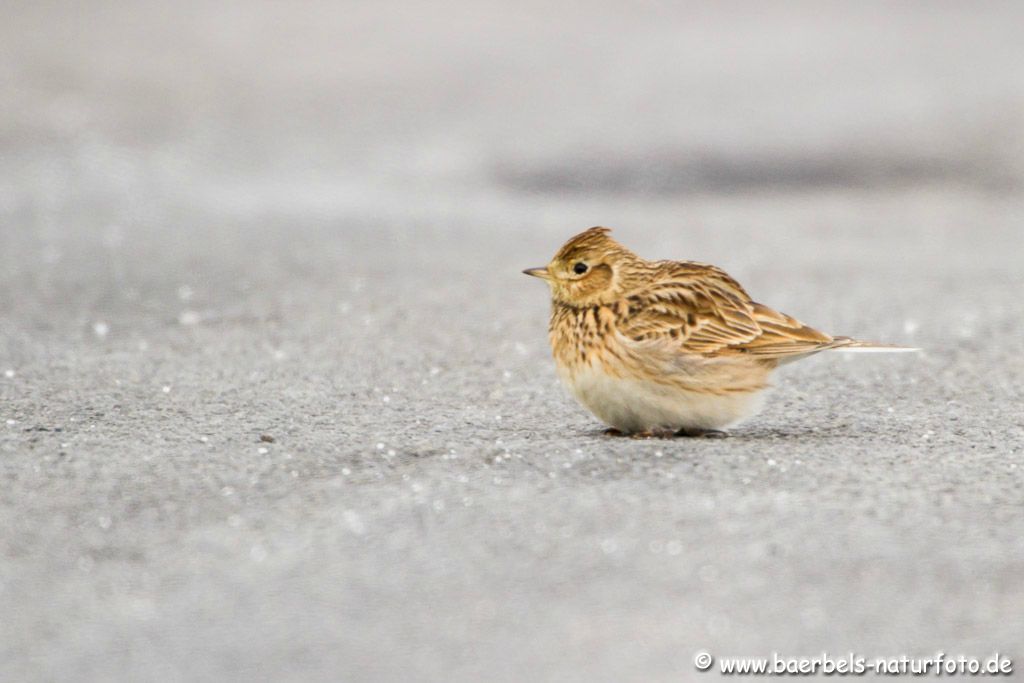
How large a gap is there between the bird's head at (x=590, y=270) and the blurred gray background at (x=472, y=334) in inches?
19.2

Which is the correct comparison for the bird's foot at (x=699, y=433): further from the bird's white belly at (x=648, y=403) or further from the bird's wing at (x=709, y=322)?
the bird's wing at (x=709, y=322)

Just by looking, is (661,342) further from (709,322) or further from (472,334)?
(472,334)

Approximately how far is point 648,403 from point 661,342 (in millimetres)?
215

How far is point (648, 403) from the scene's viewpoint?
527cm

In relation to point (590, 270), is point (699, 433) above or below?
below

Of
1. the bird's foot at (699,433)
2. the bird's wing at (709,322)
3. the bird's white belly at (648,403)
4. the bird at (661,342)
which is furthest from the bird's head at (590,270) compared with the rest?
A: the bird's foot at (699,433)

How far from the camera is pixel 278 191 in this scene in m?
10.7

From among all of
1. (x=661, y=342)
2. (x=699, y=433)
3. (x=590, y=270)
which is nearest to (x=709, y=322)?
(x=661, y=342)

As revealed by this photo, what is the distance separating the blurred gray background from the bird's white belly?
119 millimetres

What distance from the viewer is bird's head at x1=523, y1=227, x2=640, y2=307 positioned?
18.6 feet

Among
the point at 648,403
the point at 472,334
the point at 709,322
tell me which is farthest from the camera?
the point at 472,334

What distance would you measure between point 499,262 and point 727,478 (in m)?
4.34

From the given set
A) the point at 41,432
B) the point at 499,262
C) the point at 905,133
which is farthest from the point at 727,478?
the point at 905,133

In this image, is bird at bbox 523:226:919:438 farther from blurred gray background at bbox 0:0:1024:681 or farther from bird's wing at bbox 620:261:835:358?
blurred gray background at bbox 0:0:1024:681
